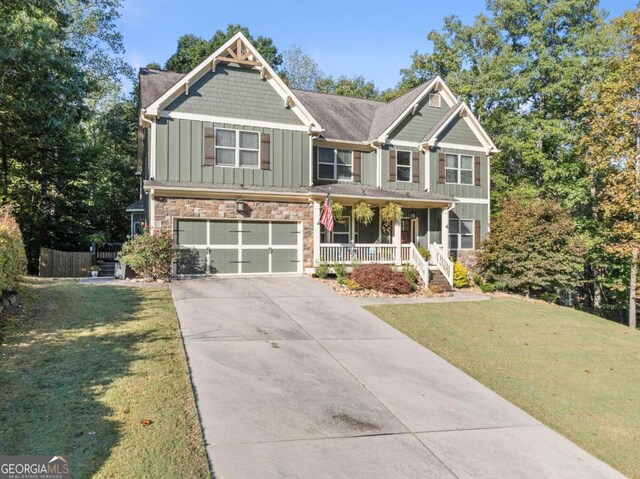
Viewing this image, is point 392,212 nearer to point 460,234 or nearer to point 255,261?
point 460,234

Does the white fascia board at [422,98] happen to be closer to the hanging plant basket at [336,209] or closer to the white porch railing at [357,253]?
the hanging plant basket at [336,209]

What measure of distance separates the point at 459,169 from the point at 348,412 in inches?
644

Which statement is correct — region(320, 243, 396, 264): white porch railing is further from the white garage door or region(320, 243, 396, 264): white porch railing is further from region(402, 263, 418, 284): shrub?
the white garage door

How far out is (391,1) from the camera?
1452 cm

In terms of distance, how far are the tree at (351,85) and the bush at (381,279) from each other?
2481 centimetres

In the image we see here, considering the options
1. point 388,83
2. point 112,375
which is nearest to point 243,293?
point 112,375

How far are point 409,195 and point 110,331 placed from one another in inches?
497

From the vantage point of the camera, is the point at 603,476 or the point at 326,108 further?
the point at 326,108

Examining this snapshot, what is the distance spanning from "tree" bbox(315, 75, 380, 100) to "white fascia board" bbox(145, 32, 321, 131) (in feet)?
67.6

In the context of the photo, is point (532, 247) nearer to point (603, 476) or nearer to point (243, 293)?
point (243, 293)

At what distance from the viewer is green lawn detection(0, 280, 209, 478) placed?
3852 mm

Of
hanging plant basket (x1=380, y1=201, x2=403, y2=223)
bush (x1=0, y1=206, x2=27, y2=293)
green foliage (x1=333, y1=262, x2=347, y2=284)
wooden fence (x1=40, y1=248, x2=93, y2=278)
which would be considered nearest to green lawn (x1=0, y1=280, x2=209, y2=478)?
bush (x1=0, y1=206, x2=27, y2=293)

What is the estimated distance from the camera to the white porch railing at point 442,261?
16075 millimetres

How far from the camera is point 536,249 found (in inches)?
651
